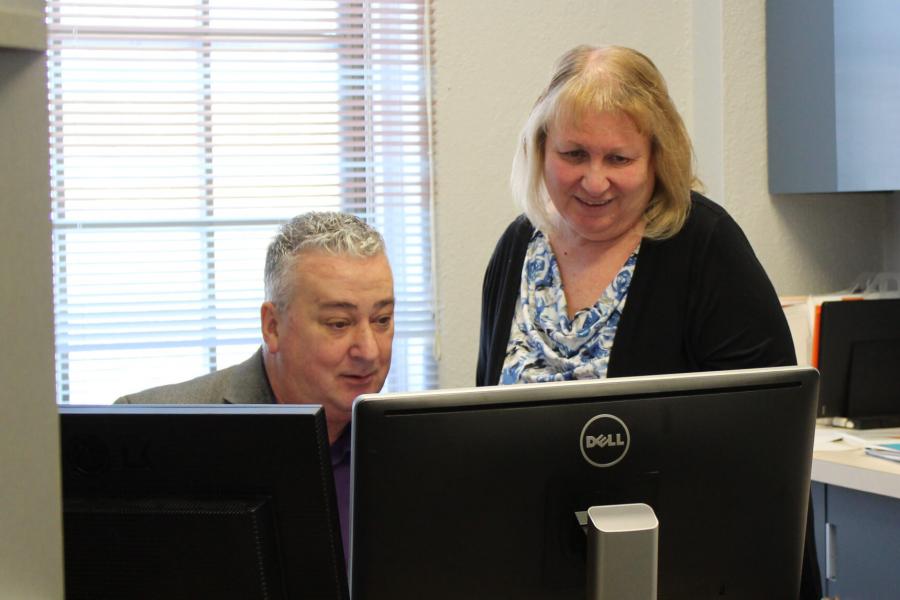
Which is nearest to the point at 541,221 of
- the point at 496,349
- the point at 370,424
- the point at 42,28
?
the point at 496,349

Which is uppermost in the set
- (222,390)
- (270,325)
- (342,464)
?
(270,325)

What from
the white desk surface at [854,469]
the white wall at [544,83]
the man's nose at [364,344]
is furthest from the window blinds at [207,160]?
the man's nose at [364,344]

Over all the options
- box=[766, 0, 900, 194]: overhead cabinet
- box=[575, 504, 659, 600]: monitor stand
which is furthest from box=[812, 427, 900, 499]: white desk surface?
box=[575, 504, 659, 600]: monitor stand

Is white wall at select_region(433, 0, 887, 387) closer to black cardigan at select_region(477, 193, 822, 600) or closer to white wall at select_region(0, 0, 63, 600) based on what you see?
black cardigan at select_region(477, 193, 822, 600)

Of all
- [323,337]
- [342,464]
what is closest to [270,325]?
[323,337]

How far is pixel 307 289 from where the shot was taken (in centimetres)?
174

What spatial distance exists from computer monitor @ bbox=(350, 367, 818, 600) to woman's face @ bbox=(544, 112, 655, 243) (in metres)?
0.81

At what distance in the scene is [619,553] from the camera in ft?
3.53

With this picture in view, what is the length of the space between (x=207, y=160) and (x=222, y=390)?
4.83 feet

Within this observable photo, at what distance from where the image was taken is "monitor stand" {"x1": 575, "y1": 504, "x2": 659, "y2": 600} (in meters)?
1.07

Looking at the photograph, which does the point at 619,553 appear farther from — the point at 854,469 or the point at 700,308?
the point at 854,469

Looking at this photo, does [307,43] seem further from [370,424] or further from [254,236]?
[370,424]

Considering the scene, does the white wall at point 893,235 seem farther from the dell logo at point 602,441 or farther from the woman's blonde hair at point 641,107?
the dell logo at point 602,441

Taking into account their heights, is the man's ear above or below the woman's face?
below
